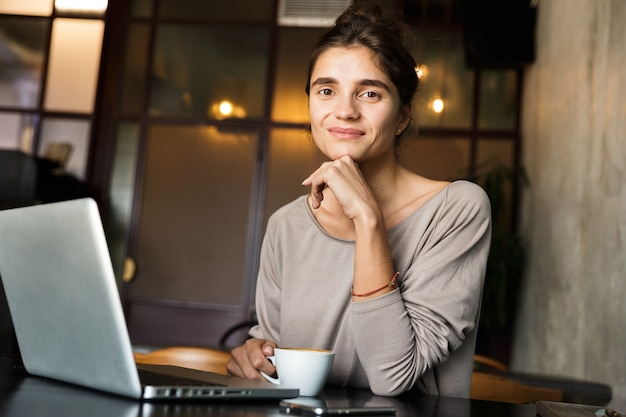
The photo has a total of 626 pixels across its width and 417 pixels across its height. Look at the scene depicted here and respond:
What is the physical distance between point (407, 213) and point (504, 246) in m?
3.08

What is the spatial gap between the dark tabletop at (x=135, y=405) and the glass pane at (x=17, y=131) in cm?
480

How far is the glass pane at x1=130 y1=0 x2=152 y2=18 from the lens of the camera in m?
5.62

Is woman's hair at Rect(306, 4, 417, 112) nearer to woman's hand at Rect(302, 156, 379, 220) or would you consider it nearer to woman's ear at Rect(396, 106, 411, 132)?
woman's ear at Rect(396, 106, 411, 132)

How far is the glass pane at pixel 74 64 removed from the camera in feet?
18.3

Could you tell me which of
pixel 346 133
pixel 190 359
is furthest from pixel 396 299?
pixel 190 359

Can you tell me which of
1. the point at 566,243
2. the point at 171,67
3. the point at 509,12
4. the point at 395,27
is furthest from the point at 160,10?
the point at 395,27

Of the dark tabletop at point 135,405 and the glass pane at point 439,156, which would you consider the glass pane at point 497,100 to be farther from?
the dark tabletop at point 135,405

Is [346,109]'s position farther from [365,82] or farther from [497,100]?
[497,100]

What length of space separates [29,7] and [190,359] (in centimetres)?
422

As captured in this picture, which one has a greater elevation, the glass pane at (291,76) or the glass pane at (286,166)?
the glass pane at (291,76)

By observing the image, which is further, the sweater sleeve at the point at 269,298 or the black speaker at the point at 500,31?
the black speaker at the point at 500,31

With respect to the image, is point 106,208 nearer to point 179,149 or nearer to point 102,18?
Answer: point 179,149

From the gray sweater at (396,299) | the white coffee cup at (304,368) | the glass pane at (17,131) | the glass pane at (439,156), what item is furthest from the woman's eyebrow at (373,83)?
the glass pane at (17,131)

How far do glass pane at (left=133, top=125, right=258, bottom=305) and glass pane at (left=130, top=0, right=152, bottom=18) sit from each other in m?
0.87
